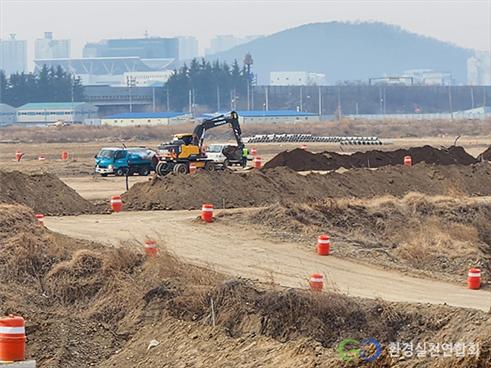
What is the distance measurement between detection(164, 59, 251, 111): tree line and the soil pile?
449 feet

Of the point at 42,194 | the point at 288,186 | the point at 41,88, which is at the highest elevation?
the point at 41,88

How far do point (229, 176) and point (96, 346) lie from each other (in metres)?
21.5

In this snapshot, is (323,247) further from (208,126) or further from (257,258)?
(208,126)

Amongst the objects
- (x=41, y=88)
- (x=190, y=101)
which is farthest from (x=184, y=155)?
(x=41, y=88)

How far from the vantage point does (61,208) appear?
35.3 meters

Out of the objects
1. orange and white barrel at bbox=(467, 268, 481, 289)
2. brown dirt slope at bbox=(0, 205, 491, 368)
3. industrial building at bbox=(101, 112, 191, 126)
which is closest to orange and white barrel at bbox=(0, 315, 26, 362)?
brown dirt slope at bbox=(0, 205, 491, 368)

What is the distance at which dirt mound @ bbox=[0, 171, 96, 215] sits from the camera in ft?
113

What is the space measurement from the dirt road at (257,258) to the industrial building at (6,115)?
127341 millimetres

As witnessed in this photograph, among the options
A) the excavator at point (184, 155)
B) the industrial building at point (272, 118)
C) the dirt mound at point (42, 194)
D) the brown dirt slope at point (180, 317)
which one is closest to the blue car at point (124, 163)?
the excavator at point (184, 155)

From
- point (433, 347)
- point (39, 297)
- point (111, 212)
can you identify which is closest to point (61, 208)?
point (111, 212)

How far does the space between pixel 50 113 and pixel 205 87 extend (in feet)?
96.7

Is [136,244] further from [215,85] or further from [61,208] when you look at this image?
[215,85]

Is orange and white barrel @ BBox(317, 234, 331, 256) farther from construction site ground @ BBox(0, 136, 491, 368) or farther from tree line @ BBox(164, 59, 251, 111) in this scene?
tree line @ BBox(164, 59, 251, 111)

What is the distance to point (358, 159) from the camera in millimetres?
53031
